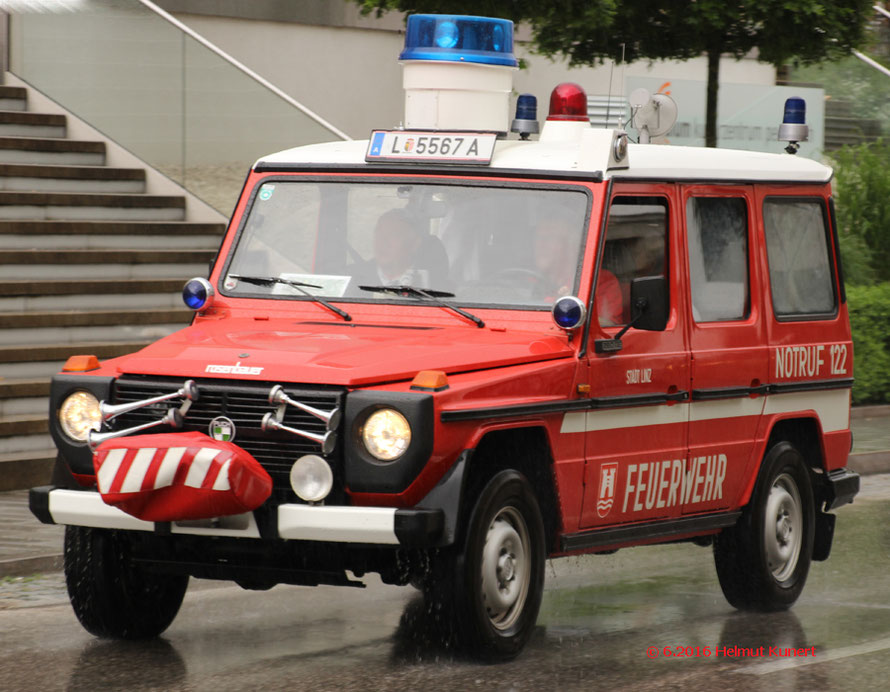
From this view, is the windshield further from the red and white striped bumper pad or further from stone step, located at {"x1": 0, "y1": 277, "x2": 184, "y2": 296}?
stone step, located at {"x1": 0, "y1": 277, "x2": 184, "y2": 296}

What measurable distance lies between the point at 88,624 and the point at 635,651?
7.42ft

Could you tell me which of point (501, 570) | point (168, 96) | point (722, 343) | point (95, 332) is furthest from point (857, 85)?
point (501, 570)

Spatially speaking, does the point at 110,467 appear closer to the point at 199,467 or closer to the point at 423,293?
the point at 199,467

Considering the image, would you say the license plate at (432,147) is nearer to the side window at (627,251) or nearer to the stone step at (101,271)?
the side window at (627,251)

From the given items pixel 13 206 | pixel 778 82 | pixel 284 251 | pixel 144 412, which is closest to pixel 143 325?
pixel 13 206

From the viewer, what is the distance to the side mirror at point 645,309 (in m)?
7.20

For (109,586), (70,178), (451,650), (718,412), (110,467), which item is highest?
(70,178)

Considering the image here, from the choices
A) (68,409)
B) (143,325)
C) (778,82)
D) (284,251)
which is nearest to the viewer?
(68,409)

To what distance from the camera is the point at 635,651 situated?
7281 millimetres

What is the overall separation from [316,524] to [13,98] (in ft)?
34.2

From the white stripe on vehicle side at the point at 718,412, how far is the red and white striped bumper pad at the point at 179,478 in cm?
148

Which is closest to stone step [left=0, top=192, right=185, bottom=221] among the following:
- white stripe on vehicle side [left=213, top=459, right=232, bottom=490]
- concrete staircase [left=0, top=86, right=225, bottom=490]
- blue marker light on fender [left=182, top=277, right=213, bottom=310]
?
concrete staircase [left=0, top=86, right=225, bottom=490]

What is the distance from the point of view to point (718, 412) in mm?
8141

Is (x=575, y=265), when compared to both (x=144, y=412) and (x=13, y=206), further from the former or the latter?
(x=13, y=206)
